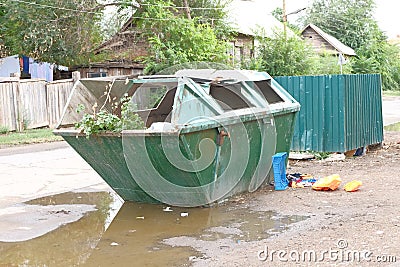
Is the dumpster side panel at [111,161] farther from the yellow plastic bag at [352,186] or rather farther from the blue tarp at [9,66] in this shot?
the blue tarp at [9,66]

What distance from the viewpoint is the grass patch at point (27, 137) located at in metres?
15.0

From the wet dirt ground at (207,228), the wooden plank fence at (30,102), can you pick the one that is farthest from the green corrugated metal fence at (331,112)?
the wooden plank fence at (30,102)

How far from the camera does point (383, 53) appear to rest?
47312 millimetres

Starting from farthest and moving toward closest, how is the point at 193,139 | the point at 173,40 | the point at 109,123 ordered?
the point at 173,40 → the point at 109,123 → the point at 193,139

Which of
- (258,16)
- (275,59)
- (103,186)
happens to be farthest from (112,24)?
(103,186)

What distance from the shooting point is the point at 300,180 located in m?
8.29

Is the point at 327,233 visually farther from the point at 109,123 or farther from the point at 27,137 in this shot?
the point at 27,137

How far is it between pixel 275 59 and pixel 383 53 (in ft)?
93.5

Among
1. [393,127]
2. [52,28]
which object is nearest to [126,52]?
[52,28]

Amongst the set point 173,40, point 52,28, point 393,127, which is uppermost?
point 52,28

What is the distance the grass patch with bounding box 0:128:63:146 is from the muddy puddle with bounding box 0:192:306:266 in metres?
8.09

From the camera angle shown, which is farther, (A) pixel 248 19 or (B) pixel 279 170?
(A) pixel 248 19

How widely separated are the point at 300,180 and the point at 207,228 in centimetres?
258

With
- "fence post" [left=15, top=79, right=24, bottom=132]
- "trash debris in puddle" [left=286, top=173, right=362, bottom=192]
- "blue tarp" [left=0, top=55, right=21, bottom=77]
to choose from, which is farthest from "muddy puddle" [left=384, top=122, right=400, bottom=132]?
"blue tarp" [left=0, top=55, right=21, bottom=77]
